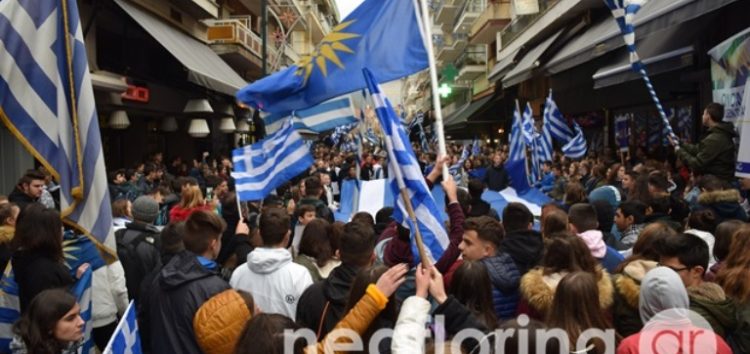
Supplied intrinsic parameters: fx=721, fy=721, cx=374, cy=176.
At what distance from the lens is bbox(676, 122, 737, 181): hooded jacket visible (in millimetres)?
7559

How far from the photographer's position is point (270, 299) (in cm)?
443

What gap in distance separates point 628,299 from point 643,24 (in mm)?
7463

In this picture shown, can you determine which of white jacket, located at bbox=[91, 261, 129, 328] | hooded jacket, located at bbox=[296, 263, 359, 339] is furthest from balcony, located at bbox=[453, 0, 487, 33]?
hooded jacket, located at bbox=[296, 263, 359, 339]

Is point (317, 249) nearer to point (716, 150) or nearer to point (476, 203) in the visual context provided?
point (476, 203)

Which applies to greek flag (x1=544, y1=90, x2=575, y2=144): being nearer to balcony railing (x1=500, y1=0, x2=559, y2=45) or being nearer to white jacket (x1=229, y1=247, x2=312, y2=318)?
balcony railing (x1=500, y1=0, x2=559, y2=45)

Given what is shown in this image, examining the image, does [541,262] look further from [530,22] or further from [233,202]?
[530,22]

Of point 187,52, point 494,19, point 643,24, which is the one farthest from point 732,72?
point 494,19

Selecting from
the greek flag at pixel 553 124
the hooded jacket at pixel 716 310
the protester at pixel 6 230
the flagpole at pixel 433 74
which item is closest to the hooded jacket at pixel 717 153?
the flagpole at pixel 433 74

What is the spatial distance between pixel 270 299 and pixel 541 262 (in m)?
1.69

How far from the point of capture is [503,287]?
430 centimetres

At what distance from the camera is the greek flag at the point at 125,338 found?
302 centimetres

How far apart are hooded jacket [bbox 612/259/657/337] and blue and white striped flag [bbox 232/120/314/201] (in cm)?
411

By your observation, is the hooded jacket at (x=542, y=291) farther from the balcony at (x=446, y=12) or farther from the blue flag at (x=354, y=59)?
the balcony at (x=446, y=12)

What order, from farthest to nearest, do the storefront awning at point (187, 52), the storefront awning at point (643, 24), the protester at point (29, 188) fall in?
the storefront awning at point (187, 52), the storefront awning at point (643, 24), the protester at point (29, 188)
